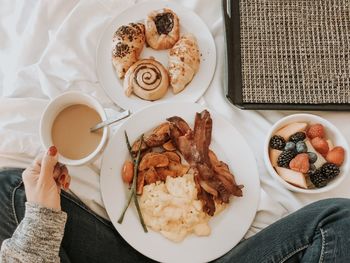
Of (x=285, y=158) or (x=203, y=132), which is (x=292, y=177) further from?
(x=203, y=132)

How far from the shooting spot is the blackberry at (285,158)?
0.86 meters

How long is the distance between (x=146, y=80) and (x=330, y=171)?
1.25 ft

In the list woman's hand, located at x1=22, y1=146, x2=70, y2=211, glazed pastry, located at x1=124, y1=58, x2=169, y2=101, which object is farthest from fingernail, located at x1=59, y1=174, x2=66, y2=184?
glazed pastry, located at x1=124, y1=58, x2=169, y2=101

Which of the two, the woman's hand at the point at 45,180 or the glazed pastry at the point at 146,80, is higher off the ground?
the glazed pastry at the point at 146,80

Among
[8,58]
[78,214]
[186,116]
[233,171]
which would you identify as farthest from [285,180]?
[8,58]

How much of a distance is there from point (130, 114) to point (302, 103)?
34cm

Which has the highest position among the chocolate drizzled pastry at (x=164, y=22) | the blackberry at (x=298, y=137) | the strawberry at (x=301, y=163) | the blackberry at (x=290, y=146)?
the chocolate drizzled pastry at (x=164, y=22)

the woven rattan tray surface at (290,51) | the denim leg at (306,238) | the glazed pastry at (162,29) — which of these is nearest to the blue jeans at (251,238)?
the denim leg at (306,238)

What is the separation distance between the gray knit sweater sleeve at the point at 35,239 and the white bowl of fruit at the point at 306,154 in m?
0.40

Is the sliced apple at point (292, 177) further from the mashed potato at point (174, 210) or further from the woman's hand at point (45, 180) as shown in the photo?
the woman's hand at point (45, 180)

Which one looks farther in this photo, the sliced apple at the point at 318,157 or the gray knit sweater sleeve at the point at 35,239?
the sliced apple at the point at 318,157

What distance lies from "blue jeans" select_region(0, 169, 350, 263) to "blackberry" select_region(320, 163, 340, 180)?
5cm

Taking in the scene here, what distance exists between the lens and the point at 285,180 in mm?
867

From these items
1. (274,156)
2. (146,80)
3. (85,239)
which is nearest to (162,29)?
(146,80)
